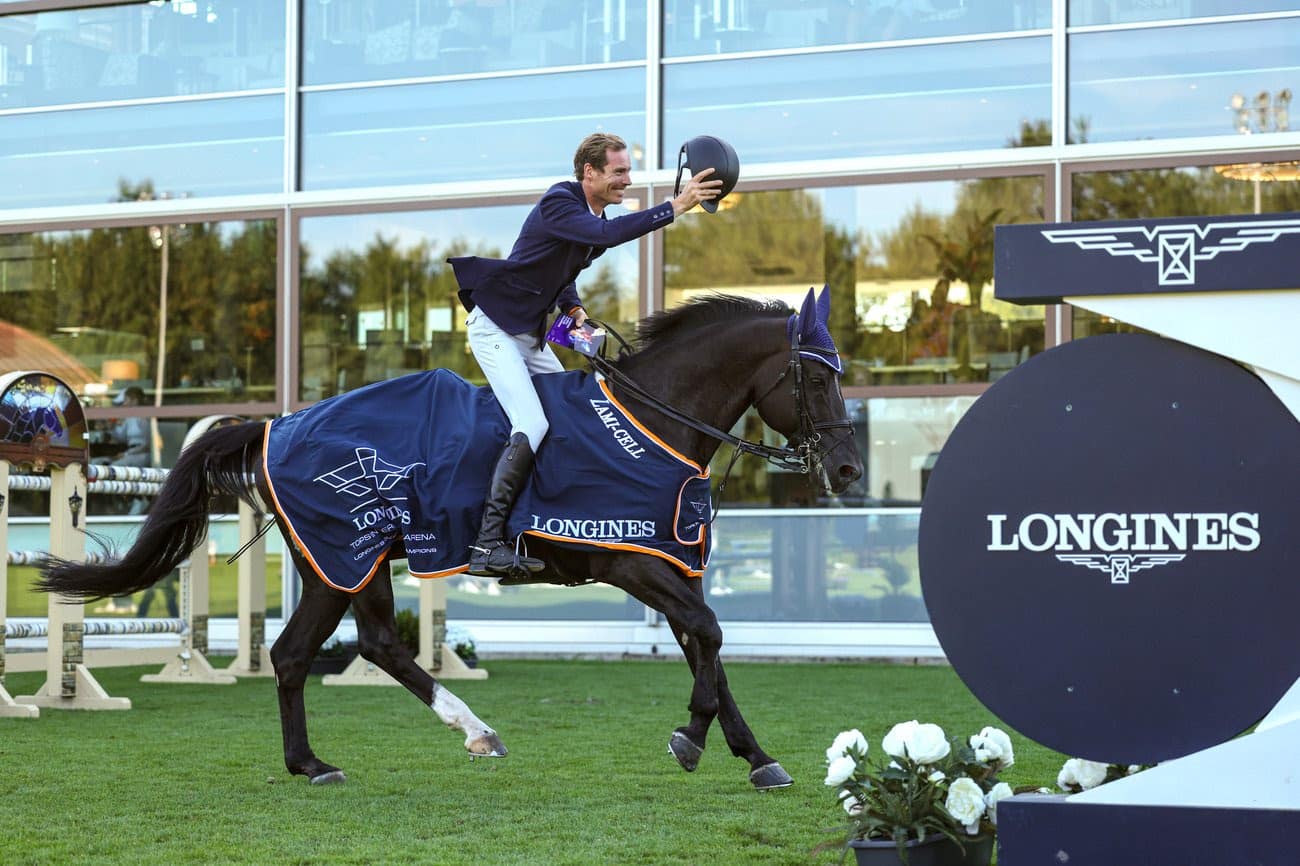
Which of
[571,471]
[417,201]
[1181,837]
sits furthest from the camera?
[417,201]

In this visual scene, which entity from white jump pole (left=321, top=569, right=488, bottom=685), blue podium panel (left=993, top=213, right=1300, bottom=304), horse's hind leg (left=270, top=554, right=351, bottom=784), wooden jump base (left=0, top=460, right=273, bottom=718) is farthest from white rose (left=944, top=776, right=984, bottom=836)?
white jump pole (left=321, top=569, right=488, bottom=685)

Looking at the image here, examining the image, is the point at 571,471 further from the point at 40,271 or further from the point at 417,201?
the point at 40,271

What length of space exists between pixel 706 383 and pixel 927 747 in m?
1.93

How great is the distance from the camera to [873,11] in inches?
426

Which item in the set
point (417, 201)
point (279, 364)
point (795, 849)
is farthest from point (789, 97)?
point (795, 849)

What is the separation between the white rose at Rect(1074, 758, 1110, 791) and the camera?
3.60m

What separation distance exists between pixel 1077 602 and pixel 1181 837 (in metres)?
0.52

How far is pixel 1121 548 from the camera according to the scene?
133 inches

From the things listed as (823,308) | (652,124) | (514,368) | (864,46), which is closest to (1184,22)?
(864,46)

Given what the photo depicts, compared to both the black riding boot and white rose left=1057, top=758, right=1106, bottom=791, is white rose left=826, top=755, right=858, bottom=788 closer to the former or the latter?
white rose left=1057, top=758, right=1106, bottom=791

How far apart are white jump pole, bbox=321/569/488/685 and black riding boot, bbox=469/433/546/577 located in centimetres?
402

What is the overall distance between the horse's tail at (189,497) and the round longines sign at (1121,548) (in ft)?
10.6

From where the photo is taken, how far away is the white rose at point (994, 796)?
362cm

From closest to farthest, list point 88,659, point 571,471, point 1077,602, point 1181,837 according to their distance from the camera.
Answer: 1. point 1181,837
2. point 1077,602
3. point 571,471
4. point 88,659
